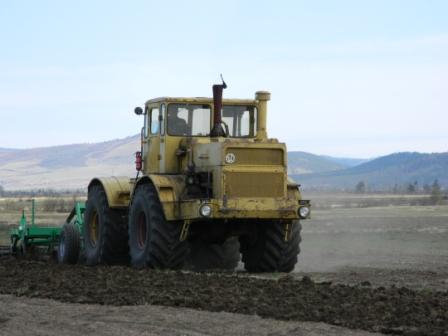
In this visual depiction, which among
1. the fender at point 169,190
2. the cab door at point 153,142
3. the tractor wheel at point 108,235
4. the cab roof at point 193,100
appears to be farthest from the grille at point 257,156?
the tractor wheel at point 108,235

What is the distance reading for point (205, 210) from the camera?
18562mm

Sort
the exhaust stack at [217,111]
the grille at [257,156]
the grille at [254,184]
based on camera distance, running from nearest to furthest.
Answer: the grille at [254,184]
the grille at [257,156]
the exhaust stack at [217,111]

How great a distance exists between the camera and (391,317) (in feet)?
40.7

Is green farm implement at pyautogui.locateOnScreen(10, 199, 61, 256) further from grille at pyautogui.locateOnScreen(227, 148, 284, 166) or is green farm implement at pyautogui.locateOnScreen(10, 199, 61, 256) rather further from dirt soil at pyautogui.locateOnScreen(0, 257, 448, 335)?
grille at pyautogui.locateOnScreen(227, 148, 284, 166)

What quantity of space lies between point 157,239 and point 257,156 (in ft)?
7.59

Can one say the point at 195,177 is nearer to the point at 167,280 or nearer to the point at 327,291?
the point at 167,280

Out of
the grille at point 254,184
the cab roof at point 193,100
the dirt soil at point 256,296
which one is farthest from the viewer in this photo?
the cab roof at point 193,100

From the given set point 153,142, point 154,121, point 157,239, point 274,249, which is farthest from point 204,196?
point 154,121

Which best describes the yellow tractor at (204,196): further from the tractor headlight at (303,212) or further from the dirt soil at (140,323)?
the dirt soil at (140,323)

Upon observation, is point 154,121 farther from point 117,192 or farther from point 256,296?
point 256,296

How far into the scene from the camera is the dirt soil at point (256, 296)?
40.7ft

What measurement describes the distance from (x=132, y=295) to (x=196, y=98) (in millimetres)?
6344

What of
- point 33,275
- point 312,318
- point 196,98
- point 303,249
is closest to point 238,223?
point 196,98

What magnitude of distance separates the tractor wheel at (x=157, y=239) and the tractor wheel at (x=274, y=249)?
1.48 m
